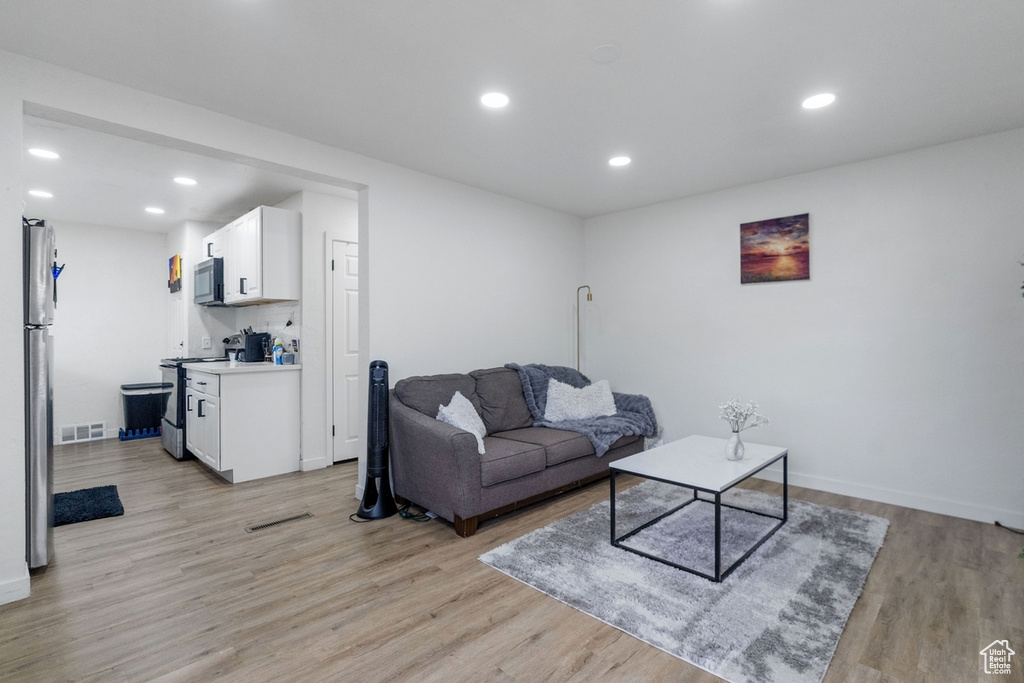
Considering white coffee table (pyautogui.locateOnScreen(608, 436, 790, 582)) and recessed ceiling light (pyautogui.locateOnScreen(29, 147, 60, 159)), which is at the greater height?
recessed ceiling light (pyautogui.locateOnScreen(29, 147, 60, 159))

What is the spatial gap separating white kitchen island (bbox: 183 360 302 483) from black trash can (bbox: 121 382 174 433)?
68.5 inches

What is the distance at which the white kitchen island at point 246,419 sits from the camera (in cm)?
399

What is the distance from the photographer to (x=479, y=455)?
9.97ft

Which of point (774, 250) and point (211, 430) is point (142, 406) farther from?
point (774, 250)

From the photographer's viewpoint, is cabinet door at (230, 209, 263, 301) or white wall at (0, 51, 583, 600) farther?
cabinet door at (230, 209, 263, 301)

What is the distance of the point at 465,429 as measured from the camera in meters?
3.22

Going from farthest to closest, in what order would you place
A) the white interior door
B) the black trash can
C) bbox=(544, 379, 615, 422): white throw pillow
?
the black trash can → the white interior door → bbox=(544, 379, 615, 422): white throw pillow

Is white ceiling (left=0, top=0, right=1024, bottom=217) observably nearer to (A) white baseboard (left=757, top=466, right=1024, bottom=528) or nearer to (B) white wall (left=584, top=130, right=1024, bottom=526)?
(B) white wall (left=584, top=130, right=1024, bottom=526)

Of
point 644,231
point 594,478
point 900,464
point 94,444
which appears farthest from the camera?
point 94,444

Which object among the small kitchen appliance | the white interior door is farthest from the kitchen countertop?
the small kitchen appliance

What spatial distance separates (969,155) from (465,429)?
377cm

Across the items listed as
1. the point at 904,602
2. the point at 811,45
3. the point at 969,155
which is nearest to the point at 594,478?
the point at 904,602

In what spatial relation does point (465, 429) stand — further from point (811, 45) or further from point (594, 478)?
point (811, 45)

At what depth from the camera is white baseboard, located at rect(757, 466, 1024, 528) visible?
316 cm
